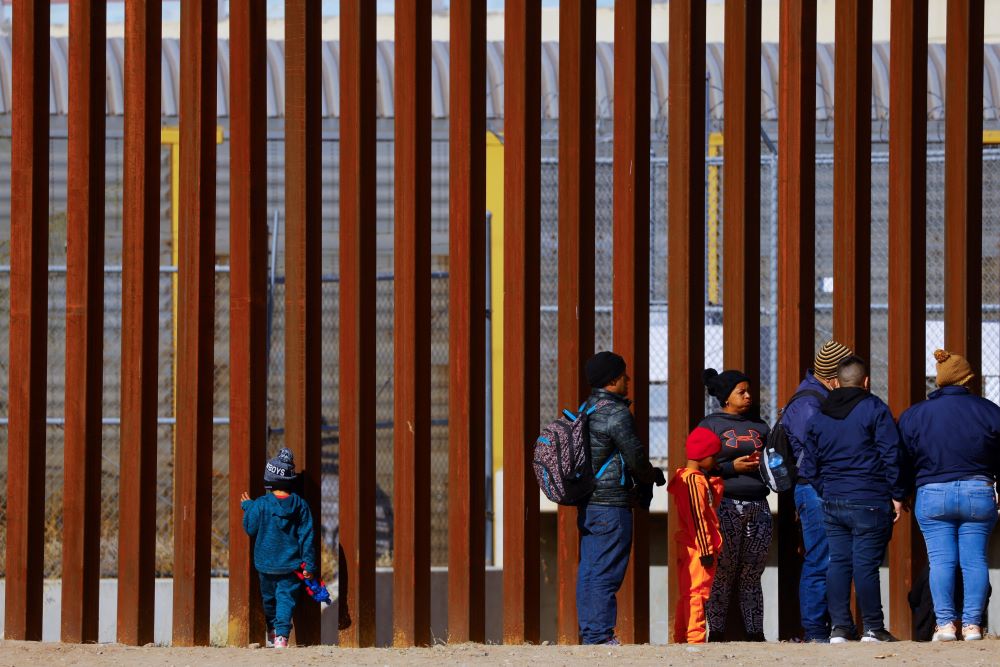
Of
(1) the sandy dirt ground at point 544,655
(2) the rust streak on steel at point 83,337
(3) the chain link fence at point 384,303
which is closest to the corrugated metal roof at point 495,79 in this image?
(3) the chain link fence at point 384,303

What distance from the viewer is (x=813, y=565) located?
568cm

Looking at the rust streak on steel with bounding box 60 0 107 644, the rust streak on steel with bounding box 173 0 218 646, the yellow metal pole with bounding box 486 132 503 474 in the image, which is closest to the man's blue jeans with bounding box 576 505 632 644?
the rust streak on steel with bounding box 173 0 218 646

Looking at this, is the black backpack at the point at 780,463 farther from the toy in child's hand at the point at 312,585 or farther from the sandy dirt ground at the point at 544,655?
the toy in child's hand at the point at 312,585

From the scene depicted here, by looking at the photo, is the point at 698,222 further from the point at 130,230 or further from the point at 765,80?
the point at 765,80

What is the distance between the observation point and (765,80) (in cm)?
1314

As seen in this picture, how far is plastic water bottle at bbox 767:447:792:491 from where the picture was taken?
17.8 ft

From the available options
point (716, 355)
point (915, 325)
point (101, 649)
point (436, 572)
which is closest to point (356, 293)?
point (101, 649)

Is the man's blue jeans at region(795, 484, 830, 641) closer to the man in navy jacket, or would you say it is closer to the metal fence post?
the man in navy jacket

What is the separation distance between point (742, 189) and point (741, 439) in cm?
108

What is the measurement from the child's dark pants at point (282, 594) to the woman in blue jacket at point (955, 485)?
99.9 inches

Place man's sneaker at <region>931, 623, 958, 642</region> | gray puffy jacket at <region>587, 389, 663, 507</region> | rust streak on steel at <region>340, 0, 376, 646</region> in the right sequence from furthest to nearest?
rust streak on steel at <region>340, 0, 376, 646</region> < man's sneaker at <region>931, 623, 958, 642</region> < gray puffy jacket at <region>587, 389, 663, 507</region>

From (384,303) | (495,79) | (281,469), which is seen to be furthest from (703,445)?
(384,303)

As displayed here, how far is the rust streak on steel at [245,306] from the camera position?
5703mm

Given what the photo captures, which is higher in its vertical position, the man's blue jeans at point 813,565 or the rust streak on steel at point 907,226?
the rust streak on steel at point 907,226
